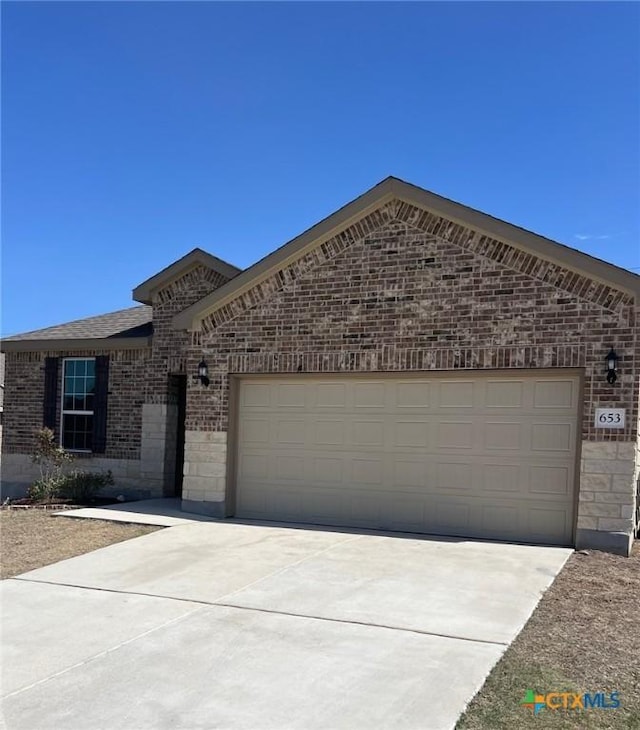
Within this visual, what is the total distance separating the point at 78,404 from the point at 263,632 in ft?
36.5

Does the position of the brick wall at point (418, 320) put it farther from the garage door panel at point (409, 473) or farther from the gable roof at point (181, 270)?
the gable roof at point (181, 270)

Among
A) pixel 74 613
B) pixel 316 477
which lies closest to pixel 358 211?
pixel 316 477

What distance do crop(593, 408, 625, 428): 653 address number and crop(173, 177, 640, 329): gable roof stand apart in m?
1.54

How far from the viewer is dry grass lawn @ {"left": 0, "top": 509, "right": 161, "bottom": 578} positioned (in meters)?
9.19

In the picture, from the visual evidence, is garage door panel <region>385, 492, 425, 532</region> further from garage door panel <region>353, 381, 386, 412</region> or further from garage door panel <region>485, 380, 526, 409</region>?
garage door panel <region>485, 380, 526, 409</region>

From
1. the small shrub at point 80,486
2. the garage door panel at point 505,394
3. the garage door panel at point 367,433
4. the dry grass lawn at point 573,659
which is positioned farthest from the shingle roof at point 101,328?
the dry grass lawn at point 573,659

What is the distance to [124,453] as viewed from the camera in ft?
50.7

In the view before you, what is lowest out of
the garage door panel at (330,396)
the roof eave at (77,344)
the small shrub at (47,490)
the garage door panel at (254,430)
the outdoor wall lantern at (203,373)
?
the small shrub at (47,490)

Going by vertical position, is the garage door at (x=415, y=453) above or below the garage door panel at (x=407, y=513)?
above

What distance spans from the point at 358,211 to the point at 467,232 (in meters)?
1.79

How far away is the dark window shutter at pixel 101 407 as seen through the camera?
15641mm

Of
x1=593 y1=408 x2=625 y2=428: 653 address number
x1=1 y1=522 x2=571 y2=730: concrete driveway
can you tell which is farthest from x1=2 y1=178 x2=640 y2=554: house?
x1=1 y1=522 x2=571 y2=730: concrete driveway

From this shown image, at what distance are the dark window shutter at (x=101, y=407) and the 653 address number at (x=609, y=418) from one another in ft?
33.9

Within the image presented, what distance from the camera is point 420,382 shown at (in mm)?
10922
